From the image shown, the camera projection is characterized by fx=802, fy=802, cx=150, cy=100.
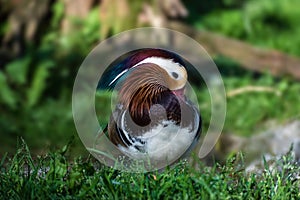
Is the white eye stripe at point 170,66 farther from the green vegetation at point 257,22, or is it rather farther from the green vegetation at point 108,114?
the green vegetation at point 257,22

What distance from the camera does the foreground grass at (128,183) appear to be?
3748mm

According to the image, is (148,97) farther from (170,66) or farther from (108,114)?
(108,114)

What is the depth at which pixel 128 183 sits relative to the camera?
3814 millimetres

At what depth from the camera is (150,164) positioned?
13.0 ft

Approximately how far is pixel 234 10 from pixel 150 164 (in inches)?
314

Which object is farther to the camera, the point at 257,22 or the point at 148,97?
the point at 257,22

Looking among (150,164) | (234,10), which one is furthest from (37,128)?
(150,164)

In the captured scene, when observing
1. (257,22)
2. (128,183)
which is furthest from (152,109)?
(257,22)

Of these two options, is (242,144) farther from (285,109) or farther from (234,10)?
(234,10)

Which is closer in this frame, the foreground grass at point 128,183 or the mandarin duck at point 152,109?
the foreground grass at point 128,183

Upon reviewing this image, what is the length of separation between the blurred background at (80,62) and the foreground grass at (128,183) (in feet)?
14.7

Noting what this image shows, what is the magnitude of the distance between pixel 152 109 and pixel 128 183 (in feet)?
1.27

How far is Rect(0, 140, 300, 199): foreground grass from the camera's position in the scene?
148 inches

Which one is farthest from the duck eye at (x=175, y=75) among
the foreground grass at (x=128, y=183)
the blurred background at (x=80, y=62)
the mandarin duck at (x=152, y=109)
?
the blurred background at (x=80, y=62)
